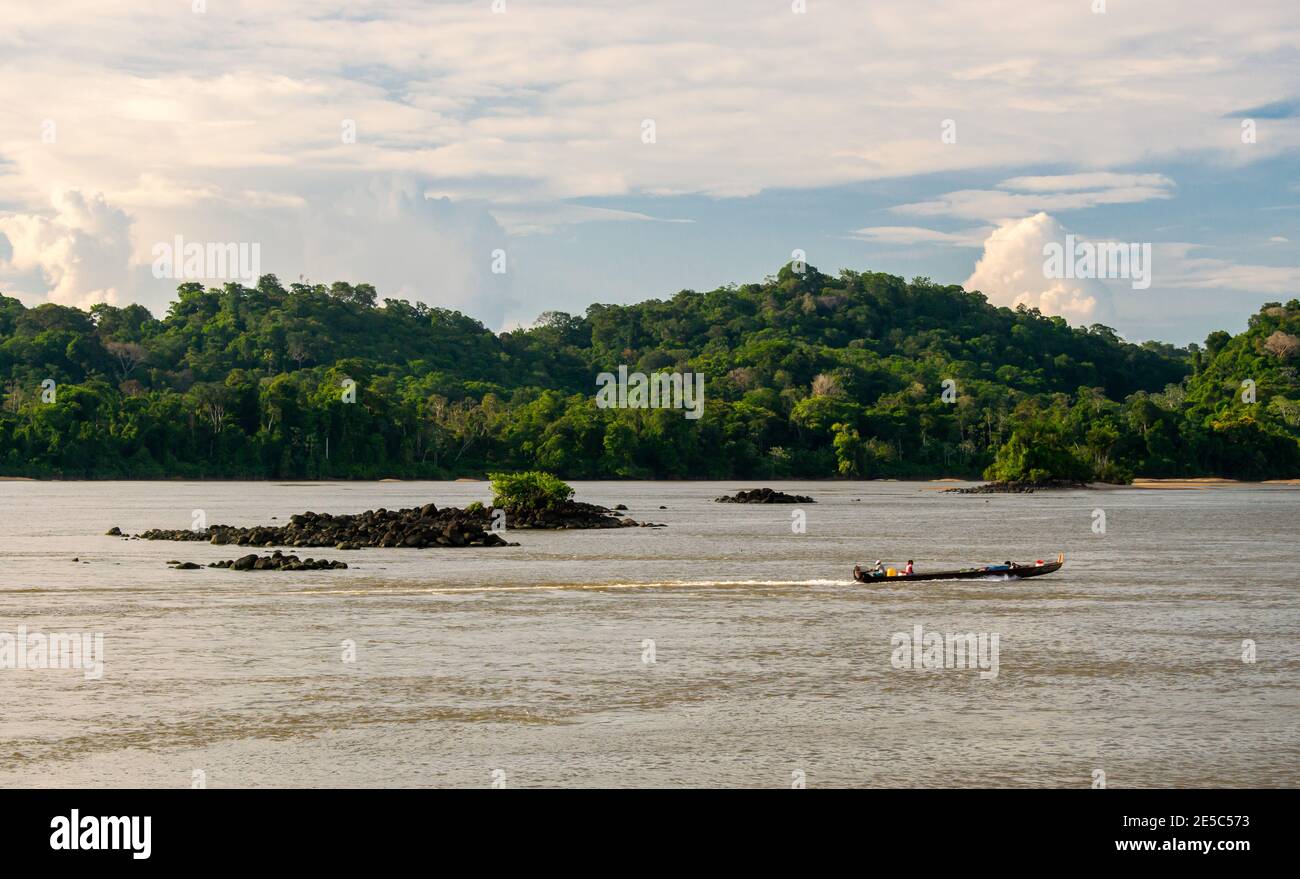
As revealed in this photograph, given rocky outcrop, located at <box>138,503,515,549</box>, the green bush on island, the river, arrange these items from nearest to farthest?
1. the river
2. rocky outcrop, located at <box>138,503,515,549</box>
3. the green bush on island

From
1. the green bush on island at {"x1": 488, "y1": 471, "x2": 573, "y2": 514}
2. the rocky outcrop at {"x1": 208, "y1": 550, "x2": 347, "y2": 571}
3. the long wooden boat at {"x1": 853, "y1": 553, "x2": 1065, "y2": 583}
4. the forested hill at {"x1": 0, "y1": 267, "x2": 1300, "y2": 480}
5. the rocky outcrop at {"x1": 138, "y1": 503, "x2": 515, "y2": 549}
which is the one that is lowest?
the long wooden boat at {"x1": 853, "y1": 553, "x2": 1065, "y2": 583}

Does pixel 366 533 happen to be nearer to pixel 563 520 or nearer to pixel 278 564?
pixel 278 564

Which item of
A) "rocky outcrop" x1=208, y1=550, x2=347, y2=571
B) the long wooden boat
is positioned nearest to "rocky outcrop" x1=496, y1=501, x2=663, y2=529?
"rocky outcrop" x1=208, y1=550, x2=347, y2=571

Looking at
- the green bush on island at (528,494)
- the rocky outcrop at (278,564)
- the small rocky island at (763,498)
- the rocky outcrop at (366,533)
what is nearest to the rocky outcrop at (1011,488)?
the small rocky island at (763,498)

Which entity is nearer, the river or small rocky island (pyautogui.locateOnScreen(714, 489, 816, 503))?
the river

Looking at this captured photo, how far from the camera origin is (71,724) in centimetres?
2119

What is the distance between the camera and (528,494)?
73.6 meters

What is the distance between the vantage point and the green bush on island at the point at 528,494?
73250 mm

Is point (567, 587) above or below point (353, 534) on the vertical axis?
below

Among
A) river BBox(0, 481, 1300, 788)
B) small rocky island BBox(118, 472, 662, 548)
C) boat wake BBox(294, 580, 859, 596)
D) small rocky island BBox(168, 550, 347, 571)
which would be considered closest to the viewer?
river BBox(0, 481, 1300, 788)

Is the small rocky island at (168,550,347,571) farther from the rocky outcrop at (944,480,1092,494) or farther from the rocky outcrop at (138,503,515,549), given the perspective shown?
the rocky outcrop at (944,480,1092,494)

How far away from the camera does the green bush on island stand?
240ft

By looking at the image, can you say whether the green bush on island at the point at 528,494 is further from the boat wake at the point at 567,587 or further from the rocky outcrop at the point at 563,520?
the boat wake at the point at 567,587

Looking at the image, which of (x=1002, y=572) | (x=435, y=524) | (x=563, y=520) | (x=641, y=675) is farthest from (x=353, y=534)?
(x=641, y=675)
